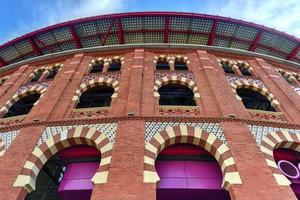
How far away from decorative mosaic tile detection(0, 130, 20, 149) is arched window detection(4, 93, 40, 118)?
3.06 meters

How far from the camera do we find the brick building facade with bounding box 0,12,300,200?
278 inches

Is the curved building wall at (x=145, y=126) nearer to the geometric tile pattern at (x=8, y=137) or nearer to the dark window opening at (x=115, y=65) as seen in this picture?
the geometric tile pattern at (x=8, y=137)

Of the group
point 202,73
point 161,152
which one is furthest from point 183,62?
point 161,152

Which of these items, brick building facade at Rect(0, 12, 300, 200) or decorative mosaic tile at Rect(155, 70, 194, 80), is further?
decorative mosaic tile at Rect(155, 70, 194, 80)

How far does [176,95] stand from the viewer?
40.1ft

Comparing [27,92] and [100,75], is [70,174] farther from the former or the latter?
[27,92]

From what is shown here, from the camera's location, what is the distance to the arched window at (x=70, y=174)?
7.79m

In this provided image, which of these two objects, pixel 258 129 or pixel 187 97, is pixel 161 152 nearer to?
pixel 258 129

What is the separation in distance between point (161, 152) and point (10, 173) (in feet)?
13.6

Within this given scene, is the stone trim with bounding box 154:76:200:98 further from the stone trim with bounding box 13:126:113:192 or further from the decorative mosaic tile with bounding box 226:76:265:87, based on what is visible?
the stone trim with bounding box 13:126:113:192

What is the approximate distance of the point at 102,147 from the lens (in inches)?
318

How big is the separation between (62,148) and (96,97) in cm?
401

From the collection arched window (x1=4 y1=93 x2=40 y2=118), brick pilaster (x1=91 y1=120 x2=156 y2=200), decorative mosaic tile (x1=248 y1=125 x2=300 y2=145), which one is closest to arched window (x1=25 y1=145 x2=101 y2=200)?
brick pilaster (x1=91 y1=120 x2=156 y2=200)

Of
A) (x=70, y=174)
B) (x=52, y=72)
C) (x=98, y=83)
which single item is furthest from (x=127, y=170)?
(x=52, y=72)
